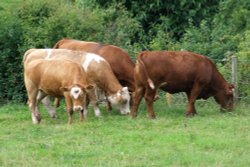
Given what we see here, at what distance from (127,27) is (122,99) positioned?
5.43 metres

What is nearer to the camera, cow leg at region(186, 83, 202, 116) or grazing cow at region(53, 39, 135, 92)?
cow leg at region(186, 83, 202, 116)

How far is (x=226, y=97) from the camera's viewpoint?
1620 cm

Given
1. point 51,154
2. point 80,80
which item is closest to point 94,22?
point 80,80

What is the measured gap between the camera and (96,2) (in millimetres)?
24062

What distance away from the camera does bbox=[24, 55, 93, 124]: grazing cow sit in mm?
14422

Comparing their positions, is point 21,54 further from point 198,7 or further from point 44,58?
point 198,7

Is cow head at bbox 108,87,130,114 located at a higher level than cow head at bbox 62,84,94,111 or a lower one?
lower

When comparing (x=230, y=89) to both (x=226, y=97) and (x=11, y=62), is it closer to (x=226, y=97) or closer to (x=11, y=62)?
(x=226, y=97)

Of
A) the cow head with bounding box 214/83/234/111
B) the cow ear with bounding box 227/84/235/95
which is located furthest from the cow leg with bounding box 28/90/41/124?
the cow ear with bounding box 227/84/235/95

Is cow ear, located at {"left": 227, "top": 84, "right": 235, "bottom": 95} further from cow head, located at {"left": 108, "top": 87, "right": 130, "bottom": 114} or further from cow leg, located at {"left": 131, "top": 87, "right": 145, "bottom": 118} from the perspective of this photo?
cow head, located at {"left": 108, "top": 87, "right": 130, "bottom": 114}

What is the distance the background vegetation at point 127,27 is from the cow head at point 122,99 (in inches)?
124

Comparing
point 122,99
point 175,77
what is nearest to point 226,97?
point 175,77

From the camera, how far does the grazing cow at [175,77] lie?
15.2 metres

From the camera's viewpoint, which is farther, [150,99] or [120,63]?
[120,63]
